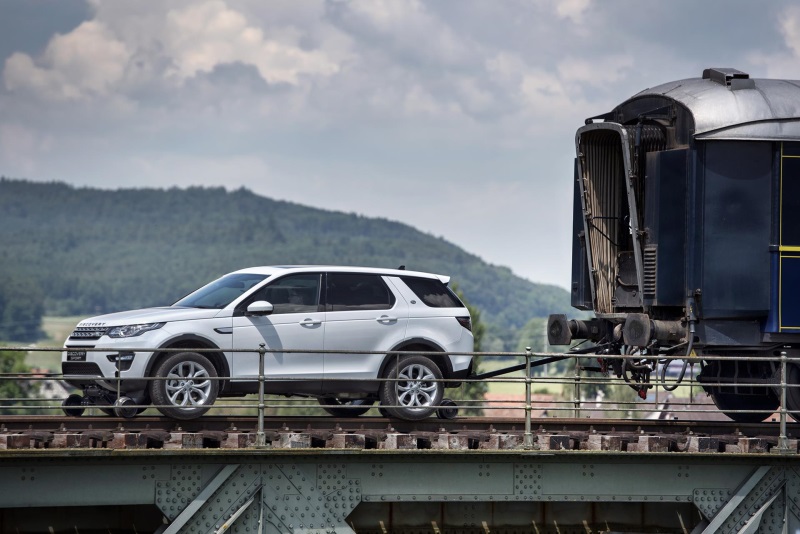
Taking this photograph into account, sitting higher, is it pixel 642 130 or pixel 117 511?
pixel 642 130

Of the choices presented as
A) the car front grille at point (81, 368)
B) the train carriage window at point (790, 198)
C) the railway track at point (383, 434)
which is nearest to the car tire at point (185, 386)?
the railway track at point (383, 434)

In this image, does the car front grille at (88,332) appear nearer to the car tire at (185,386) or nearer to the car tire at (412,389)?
the car tire at (185,386)

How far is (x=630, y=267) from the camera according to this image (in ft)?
55.9

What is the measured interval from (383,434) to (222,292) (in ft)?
11.0

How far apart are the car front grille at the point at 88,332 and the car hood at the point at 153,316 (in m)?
0.05

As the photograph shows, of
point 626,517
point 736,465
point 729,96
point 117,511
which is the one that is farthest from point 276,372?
point 729,96

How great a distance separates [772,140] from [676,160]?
1185 mm

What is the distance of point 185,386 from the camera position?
14180 millimetres

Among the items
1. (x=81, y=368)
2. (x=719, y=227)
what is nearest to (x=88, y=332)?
(x=81, y=368)

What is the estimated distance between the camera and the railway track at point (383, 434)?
12438 mm

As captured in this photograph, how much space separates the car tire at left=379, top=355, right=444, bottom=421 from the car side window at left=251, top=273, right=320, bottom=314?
1.25 meters

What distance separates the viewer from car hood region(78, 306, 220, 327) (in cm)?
1451

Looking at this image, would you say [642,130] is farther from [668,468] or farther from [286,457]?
[286,457]

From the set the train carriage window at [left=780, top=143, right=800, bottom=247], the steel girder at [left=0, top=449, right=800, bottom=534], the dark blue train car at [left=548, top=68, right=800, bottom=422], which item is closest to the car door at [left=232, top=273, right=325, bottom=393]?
the steel girder at [left=0, top=449, right=800, bottom=534]
